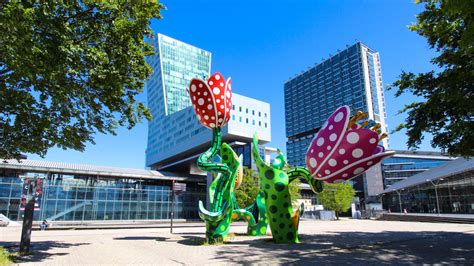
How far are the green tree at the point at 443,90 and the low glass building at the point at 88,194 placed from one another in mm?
37130

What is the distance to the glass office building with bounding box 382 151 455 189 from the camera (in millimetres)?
100500

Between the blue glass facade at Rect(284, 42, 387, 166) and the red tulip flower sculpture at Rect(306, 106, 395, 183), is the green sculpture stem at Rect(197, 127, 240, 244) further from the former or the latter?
the blue glass facade at Rect(284, 42, 387, 166)

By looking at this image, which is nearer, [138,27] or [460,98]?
[138,27]

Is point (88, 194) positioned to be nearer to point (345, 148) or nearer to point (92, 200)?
point (92, 200)

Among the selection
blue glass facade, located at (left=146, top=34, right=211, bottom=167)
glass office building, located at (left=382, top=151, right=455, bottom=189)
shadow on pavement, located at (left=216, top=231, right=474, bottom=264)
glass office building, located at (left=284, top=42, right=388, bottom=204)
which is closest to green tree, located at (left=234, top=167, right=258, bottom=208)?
shadow on pavement, located at (left=216, top=231, right=474, bottom=264)

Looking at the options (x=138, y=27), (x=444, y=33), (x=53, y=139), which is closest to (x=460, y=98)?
(x=444, y=33)

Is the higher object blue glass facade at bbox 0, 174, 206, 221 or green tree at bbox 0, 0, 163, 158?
green tree at bbox 0, 0, 163, 158

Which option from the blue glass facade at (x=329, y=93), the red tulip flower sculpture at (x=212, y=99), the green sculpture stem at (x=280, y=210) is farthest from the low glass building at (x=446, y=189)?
the blue glass facade at (x=329, y=93)

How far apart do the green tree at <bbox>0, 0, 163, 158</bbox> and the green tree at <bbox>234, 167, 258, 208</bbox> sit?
913 inches

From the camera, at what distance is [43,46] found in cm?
795

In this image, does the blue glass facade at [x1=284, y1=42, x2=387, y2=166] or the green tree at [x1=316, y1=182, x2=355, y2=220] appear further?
the blue glass facade at [x1=284, y1=42, x2=387, y2=166]

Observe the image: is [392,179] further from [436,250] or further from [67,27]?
[67,27]

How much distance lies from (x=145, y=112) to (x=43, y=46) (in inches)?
214

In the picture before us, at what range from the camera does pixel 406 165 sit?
101 meters
